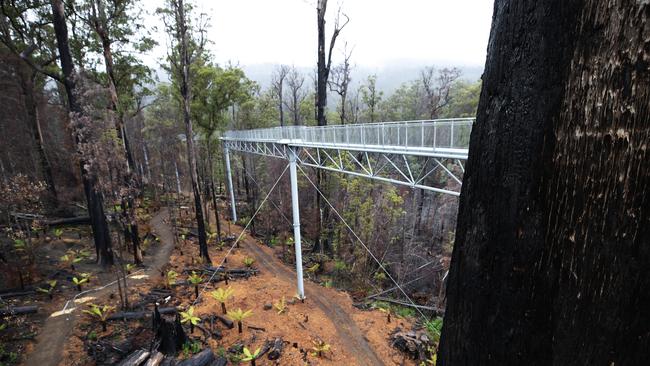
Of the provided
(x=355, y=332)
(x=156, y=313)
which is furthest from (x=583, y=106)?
(x=355, y=332)

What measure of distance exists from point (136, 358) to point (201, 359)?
4.74 ft

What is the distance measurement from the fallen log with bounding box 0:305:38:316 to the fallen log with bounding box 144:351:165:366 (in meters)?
4.86

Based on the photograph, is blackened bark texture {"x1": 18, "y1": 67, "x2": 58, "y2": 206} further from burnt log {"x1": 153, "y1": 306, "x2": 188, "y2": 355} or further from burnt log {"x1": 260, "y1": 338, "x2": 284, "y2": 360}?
burnt log {"x1": 260, "y1": 338, "x2": 284, "y2": 360}

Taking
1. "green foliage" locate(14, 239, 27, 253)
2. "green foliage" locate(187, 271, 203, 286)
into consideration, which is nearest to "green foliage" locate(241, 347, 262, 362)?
"green foliage" locate(187, 271, 203, 286)

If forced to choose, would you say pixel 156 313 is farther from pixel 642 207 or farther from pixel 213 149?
pixel 213 149

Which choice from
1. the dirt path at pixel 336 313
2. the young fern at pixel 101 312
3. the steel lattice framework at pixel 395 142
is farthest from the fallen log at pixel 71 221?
the steel lattice framework at pixel 395 142

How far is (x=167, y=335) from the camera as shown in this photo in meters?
7.22

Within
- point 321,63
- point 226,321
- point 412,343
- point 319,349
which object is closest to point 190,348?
point 226,321

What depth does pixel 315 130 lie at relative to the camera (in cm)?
997

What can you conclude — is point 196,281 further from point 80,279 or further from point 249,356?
point 249,356

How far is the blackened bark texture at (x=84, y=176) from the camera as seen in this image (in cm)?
966

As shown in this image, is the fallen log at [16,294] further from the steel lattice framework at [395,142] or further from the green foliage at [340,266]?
the green foliage at [340,266]

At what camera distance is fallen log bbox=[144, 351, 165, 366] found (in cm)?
659

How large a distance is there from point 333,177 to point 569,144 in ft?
54.8
